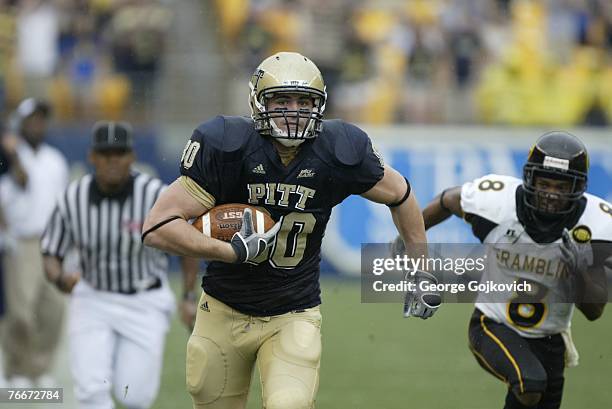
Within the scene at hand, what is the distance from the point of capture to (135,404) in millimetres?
5438

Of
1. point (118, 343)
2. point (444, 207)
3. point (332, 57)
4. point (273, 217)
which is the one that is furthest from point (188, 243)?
point (332, 57)

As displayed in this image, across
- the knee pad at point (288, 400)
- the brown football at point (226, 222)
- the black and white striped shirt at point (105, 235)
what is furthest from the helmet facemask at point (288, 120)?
the black and white striped shirt at point (105, 235)

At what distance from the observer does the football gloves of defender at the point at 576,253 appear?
456 centimetres

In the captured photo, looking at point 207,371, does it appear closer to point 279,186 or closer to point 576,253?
point 279,186

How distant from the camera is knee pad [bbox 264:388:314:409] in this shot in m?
3.87

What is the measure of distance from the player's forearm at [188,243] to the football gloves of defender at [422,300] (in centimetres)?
86

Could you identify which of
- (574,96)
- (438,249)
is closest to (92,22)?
(574,96)

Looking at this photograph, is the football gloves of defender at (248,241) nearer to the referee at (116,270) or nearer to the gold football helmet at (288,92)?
the gold football helmet at (288,92)

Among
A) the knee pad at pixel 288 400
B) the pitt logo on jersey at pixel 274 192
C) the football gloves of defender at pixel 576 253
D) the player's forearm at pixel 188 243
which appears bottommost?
the knee pad at pixel 288 400

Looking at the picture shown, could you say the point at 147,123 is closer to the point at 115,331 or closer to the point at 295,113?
the point at 115,331

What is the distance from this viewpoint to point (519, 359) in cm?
457

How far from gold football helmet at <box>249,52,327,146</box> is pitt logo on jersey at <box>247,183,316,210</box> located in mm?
165

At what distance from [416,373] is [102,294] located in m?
2.41

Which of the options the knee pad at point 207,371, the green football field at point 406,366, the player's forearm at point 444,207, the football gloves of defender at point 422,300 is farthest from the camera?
the green football field at point 406,366
